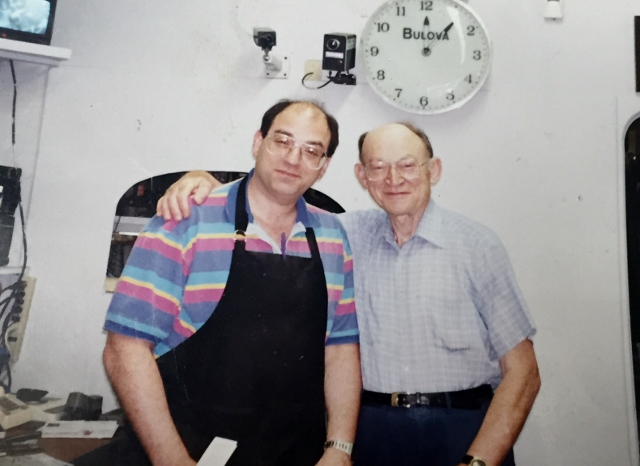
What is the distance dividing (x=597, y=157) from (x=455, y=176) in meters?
0.37

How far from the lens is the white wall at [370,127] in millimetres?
1205

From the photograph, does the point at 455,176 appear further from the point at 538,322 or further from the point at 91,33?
the point at 91,33

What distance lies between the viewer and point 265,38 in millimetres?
1260

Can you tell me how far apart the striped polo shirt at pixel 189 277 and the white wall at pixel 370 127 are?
16 cm

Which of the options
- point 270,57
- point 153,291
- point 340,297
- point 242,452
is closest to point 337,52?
point 270,57

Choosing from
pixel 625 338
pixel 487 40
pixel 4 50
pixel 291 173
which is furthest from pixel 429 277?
pixel 4 50

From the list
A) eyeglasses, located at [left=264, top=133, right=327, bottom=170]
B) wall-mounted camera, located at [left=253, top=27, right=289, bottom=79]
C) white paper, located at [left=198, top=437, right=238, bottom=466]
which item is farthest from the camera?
wall-mounted camera, located at [left=253, top=27, right=289, bottom=79]

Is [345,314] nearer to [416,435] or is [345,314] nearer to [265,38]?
[416,435]

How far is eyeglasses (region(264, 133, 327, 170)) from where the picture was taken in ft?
3.80

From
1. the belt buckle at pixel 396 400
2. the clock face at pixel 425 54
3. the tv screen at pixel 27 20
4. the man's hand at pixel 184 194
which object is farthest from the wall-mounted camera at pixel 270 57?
the belt buckle at pixel 396 400

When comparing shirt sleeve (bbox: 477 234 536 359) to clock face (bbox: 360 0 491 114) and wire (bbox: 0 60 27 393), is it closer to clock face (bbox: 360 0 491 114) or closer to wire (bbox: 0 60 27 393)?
clock face (bbox: 360 0 491 114)

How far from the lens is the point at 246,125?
50.0 inches

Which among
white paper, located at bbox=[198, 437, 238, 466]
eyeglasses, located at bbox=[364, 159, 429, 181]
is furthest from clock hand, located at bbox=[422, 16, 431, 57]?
white paper, located at bbox=[198, 437, 238, 466]

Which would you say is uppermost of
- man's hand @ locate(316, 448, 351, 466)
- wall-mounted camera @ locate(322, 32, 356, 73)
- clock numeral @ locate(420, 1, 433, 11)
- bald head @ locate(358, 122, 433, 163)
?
clock numeral @ locate(420, 1, 433, 11)
